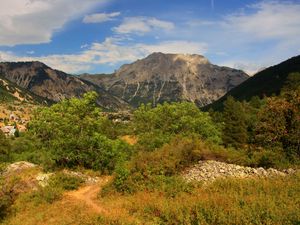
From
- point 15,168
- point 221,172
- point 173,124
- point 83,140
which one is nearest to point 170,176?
point 221,172

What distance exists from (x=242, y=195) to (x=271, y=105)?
2313 centimetres

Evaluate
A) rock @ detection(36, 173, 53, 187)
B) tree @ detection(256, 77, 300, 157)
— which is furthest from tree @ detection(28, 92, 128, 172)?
tree @ detection(256, 77, 300, 157)

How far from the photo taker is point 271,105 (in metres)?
37.4

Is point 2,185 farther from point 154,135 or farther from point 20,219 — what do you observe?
point 154,135

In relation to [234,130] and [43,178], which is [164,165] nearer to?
[43,178]

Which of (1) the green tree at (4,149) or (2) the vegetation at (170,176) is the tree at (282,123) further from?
(1) the green tree at (4,149)

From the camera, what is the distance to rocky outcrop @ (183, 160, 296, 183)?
2220 centimetres

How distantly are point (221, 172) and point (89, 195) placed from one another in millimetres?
10991

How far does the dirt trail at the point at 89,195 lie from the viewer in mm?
22506

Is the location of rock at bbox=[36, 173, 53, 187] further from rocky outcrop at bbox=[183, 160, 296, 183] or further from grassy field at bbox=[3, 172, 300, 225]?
rocky outcrop at bbox=[183, 160, 296, 183]

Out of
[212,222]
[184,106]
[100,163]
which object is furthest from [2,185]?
[184,106]

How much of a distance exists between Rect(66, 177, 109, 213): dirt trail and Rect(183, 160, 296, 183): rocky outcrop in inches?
269

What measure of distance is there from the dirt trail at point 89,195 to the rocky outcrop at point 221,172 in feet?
22.4

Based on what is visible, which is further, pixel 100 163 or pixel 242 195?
pixel 100 163
